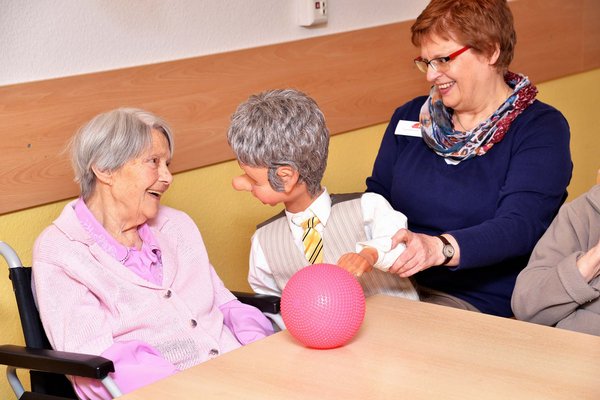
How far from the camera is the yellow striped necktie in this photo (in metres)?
2.46

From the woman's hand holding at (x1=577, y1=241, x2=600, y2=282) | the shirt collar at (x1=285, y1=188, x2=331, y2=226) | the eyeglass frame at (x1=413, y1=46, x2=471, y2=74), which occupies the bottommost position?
the woman's hand holding at (x1=577, y1=241, x2=600, y2=282)

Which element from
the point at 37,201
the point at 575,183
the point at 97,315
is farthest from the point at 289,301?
the point at 575,183

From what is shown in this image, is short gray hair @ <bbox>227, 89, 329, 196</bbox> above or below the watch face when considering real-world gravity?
above

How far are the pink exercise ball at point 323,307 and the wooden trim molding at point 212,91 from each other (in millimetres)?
1042

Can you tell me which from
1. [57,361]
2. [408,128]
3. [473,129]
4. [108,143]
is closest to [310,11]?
[408,128]

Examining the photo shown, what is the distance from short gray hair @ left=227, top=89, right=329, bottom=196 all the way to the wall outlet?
38.8 inches

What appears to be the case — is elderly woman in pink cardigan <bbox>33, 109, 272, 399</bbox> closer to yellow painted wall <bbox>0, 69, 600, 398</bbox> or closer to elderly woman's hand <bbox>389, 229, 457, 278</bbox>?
yellow painted wall <bbox>0, 69, 600, 398</bbox>

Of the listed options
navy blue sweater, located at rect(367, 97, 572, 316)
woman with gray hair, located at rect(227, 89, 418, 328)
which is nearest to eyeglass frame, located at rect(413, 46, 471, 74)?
navy blue sweater, located at rect(367, 97, 572, 316)

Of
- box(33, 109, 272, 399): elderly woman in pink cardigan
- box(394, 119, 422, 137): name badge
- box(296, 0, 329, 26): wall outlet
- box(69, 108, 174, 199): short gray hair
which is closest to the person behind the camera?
box(33, 109, 272, 399): elderly woman in pink cardigan

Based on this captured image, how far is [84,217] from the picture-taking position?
236cm

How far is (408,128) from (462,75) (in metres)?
0.32

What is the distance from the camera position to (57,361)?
2059 mm

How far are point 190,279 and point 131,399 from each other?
838mm

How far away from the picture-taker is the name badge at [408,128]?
2.78 meters
